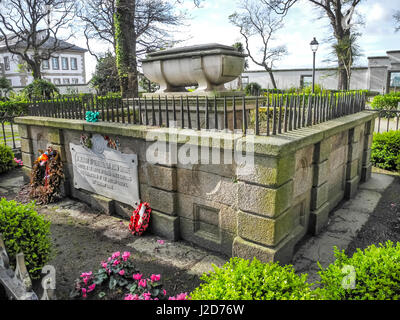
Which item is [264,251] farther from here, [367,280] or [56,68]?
[56,68]

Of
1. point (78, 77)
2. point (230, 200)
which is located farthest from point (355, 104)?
point (78, 77)

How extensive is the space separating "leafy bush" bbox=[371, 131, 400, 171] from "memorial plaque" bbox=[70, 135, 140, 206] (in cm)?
666

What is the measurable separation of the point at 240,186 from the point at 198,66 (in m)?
2.96

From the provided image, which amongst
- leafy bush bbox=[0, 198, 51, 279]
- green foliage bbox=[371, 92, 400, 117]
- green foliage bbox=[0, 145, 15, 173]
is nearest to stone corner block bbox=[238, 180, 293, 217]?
leafy bush bbox=[0, 198, 51, 279]

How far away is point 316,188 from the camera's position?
4.58 m

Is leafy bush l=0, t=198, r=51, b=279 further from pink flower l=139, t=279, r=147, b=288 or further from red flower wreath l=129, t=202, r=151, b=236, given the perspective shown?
red flower wreath l=129, t=202, r=151, b=236

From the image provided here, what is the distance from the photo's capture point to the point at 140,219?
471cm

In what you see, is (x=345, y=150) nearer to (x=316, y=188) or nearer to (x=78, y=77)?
(x=316, y=188)

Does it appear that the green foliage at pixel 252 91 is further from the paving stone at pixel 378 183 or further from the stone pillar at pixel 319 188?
the paving stone at pixel 378 183

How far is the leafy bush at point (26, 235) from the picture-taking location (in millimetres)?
3217

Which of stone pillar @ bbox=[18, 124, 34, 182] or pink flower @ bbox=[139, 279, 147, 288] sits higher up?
stone pillar @ bbox=[18, 124, 34, 182]

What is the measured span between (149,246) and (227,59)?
348cm

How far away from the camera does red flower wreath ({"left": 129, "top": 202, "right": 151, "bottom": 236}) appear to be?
471 cm

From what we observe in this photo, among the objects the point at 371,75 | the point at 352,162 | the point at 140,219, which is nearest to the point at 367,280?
the point at 140,219
